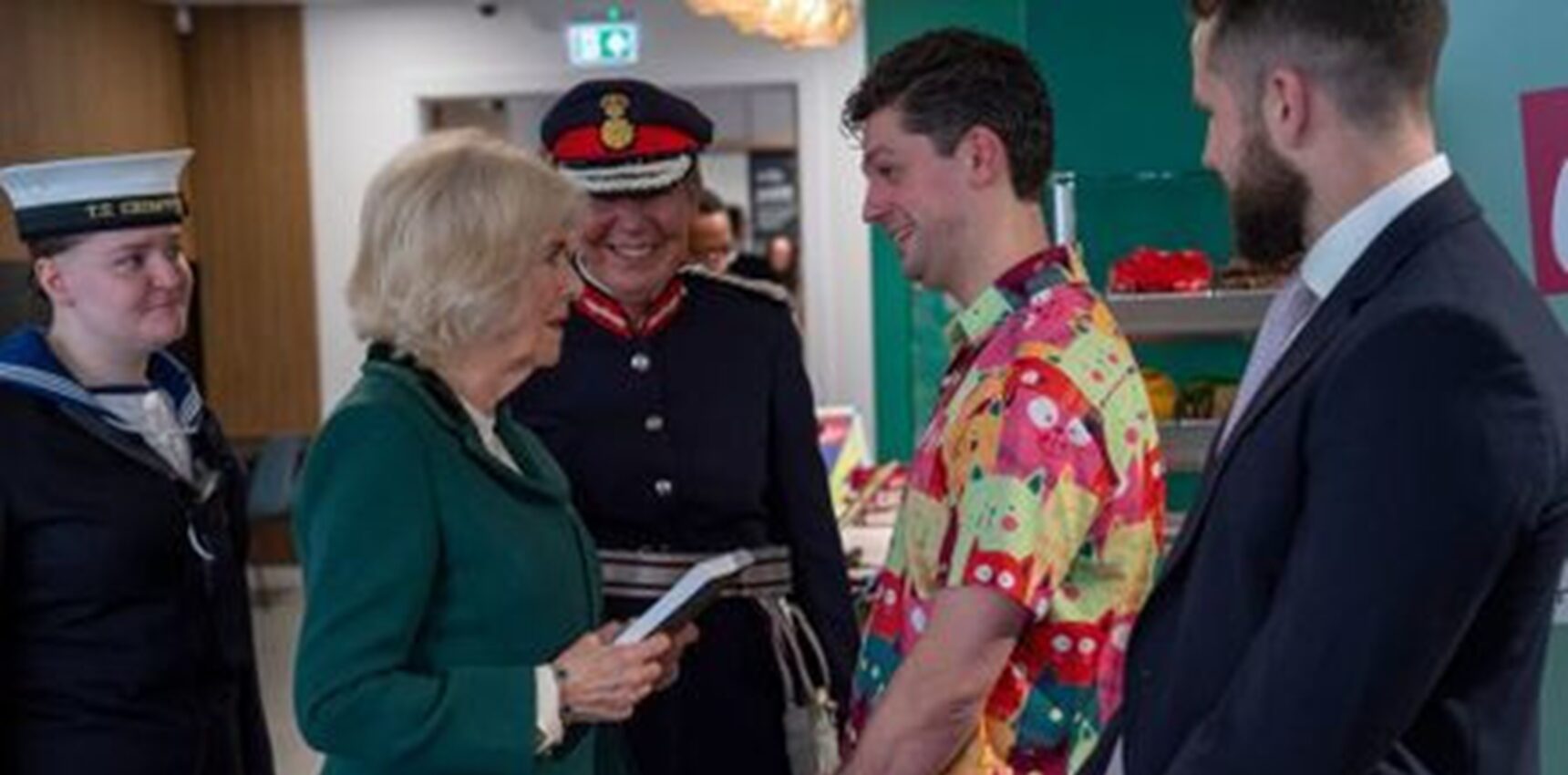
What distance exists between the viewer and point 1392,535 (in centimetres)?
117

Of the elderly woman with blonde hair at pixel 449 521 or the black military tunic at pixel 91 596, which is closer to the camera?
the elderly woman with blonde hair at pixel 449 521

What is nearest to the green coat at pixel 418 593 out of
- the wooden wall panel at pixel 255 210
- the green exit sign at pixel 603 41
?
the green exit sign at pixel 603 41

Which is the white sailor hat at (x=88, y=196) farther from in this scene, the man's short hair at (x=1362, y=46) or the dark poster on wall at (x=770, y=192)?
the dark poster on wall at (x=770, y=192)

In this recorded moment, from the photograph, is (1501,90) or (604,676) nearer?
(604,676)

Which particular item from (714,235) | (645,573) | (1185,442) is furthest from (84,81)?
(645,573)

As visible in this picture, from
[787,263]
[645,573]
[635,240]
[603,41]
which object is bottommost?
[787,263]

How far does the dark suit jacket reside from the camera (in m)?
1.16

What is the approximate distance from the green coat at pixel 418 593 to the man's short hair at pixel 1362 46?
86 centimetres

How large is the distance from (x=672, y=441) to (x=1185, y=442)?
159 centimetres

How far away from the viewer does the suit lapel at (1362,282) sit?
4.13ft

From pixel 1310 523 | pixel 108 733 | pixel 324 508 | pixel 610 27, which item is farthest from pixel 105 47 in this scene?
pixel 1310 523

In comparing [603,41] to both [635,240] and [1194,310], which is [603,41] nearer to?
[1194,310]

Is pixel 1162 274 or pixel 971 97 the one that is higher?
pixel 971 97

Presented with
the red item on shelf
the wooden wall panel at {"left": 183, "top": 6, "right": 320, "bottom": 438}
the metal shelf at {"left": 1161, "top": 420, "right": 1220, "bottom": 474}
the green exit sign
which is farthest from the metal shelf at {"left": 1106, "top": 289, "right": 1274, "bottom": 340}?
the wooden wall panel at {"left": 183, "top": 6, "right": 320, "bottom": 438}
